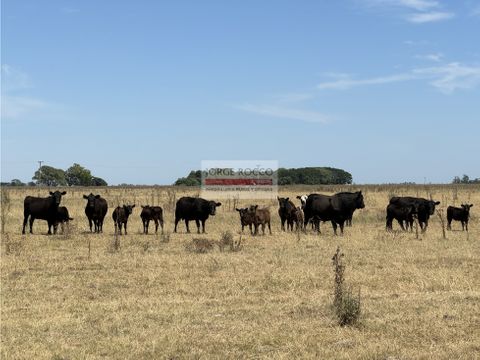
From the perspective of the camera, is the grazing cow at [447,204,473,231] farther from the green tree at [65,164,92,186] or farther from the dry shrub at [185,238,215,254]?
the green tree at [65,164,92,186]

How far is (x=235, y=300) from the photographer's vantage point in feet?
36.0

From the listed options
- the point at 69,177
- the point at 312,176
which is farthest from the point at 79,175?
the point at 312,176

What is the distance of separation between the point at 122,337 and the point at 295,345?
249cm

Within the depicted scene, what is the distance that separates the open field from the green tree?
115449 mm

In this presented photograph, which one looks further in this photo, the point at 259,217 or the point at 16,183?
the point at 16,183

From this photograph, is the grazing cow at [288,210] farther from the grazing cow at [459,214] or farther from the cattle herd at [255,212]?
the grazing cow at [459,214]

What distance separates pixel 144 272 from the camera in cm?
1385

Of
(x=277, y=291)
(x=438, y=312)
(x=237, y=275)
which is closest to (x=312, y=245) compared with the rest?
(x=237, y=275)

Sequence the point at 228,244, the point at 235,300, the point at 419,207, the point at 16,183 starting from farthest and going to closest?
the point at 16,183, the point at 419,207, the point at 228,244, the point at 235,300

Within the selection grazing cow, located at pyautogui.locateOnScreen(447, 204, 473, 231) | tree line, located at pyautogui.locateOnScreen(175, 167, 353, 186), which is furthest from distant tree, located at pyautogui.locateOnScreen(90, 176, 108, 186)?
grazing cow, located at pyautogui.locateOnScreen(447, 204, 473, 231)

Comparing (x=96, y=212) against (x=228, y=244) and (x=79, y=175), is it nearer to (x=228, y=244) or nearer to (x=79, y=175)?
(x=228, y=244)

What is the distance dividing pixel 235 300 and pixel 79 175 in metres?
127

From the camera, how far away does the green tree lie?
132m

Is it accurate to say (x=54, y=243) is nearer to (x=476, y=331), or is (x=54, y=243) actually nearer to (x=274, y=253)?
(x=274, y=253)
